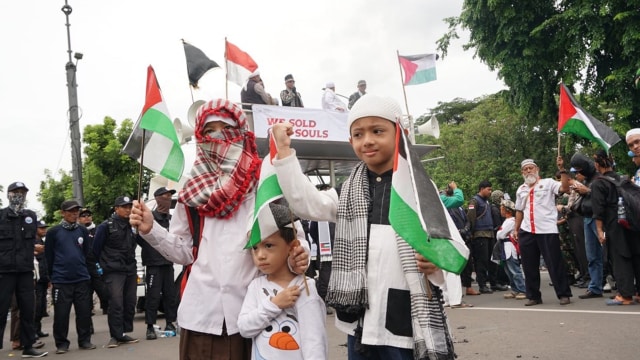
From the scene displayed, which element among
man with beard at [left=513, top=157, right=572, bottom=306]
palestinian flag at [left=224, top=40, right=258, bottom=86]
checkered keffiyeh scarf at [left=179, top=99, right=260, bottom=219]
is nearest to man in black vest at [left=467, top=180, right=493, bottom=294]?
man with beard at [left=513, top=157, right=572, bottom=306]

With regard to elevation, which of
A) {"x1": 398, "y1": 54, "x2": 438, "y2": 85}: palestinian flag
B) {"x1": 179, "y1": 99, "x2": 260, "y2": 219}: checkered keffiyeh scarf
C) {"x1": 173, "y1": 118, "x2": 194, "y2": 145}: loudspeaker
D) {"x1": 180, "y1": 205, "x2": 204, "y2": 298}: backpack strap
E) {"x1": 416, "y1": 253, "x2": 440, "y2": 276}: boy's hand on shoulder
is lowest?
{"x1": 416, "y1": 253, "x2": 440, "y2": 276}: boy's hand on shoulder

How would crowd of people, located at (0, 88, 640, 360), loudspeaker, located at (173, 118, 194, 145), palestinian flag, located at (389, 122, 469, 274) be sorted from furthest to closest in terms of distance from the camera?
loudspeaker, located at (173, 118, 194, 145)
crowd of people, located at (0, 88, 640, 360)
palestinian flag, located at (389, 122, 469, 274)

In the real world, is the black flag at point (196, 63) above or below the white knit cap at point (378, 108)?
above

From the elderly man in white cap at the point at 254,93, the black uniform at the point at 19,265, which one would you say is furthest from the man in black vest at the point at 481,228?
the black uniform at the point at 19,265

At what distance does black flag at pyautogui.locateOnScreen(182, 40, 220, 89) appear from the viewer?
25.2 ft

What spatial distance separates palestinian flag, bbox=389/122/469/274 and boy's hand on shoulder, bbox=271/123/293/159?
51 centimetres

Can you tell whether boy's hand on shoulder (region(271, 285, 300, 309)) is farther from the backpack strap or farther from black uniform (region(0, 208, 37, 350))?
black uniform (region(0, 208, 37, 350))

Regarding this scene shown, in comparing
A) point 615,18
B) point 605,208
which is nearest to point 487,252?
point 605,208

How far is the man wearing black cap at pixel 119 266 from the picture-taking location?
7.63 meters

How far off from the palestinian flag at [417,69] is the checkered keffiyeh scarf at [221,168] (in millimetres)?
9199

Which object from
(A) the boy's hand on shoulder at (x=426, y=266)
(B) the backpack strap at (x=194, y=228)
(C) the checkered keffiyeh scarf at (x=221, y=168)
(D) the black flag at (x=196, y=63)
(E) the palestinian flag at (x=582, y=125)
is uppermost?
(D) the black flag at (x=196, y=63)

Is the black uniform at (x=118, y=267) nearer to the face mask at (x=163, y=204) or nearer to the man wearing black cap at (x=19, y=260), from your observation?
the face mask at (x=163, y=204)

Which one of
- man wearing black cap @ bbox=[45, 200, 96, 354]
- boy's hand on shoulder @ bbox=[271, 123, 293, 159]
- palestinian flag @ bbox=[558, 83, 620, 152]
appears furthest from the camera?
man wearing black cap @ bbox=[45, 200, 96, 354]

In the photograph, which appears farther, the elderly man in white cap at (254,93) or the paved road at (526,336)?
the elderly man in white cap at (254,93)
